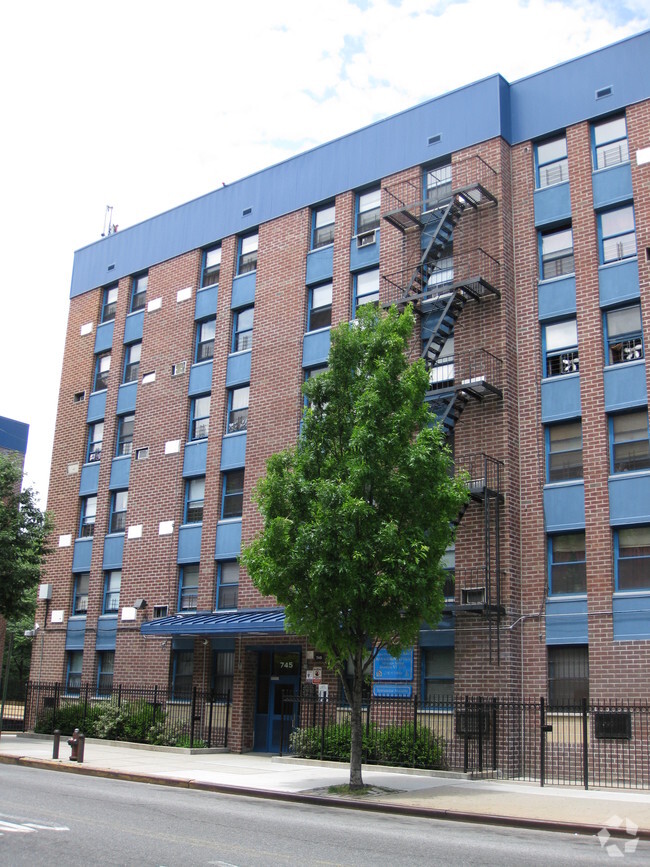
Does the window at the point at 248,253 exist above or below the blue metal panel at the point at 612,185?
above

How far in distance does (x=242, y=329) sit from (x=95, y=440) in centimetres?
814

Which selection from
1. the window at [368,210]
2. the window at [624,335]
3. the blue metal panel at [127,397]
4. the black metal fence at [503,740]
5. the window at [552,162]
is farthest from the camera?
the blue metal panel at [127,397]

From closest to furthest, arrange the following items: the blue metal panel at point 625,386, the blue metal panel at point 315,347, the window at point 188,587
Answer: the blue metal panel at point 625,386, the blue metal panel at point 315,347, the window at point 188,587

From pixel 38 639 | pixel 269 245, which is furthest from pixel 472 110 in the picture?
pixel 38 639

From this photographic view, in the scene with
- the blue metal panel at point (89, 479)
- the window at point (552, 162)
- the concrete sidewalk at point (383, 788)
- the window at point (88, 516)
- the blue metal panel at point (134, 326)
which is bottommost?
the concrete sidewalk at point (383, 788)

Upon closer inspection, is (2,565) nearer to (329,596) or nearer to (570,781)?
(329,596)

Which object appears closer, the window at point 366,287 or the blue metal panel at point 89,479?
the window at point 366,287

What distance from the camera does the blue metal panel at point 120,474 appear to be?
32312 millimetres

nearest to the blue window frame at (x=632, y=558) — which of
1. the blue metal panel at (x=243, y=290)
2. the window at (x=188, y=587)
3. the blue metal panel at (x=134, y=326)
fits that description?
the window at (x=188, y=587)

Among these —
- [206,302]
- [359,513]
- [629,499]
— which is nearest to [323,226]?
[206,302]

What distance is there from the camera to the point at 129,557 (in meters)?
31.0

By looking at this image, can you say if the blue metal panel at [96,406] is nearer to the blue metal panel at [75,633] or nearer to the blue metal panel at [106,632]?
the blue metal panel at [75,633]

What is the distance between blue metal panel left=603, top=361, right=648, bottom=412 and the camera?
21.5m

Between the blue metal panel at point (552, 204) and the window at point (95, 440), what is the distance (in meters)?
18.1
